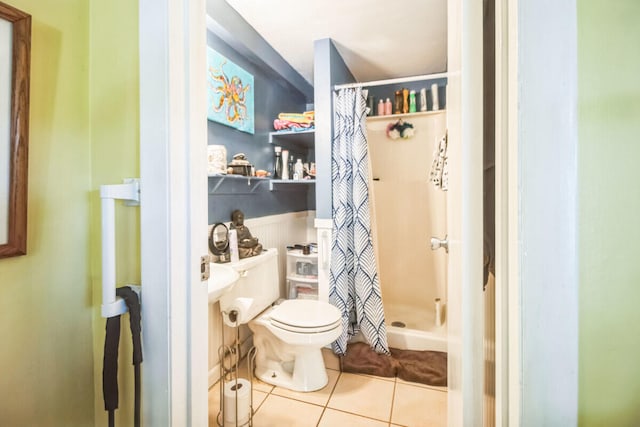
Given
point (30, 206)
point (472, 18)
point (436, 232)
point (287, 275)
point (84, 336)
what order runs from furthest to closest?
point (436, 232)
point (287, 275)
point (84, 336)
point (30, 206)
point (472, 18)

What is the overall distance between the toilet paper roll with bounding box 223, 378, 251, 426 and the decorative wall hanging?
148cm

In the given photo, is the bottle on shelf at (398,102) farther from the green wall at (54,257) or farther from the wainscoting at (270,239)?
the green wall at (54,257)

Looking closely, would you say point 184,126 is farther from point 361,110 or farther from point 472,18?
point 361,110

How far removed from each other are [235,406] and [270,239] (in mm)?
1198

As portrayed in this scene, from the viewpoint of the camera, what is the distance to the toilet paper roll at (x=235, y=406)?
1352 mm

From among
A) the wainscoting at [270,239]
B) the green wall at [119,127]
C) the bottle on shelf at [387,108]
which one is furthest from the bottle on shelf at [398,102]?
the green wall at [119,127]

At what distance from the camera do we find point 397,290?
2.76 meters

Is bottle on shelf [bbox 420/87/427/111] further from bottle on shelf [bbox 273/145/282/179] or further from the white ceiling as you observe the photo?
bottle on shelf [bbox 273/145/282/179]

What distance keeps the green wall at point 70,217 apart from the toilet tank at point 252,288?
707mm

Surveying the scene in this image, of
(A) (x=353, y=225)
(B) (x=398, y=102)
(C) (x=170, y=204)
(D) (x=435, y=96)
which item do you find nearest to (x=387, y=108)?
(B) (x=398, y=102)

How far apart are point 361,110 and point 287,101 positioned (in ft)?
3.02

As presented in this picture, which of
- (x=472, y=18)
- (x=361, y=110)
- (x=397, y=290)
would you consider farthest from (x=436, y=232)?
(x=472, y=18)

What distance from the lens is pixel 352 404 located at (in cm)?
160

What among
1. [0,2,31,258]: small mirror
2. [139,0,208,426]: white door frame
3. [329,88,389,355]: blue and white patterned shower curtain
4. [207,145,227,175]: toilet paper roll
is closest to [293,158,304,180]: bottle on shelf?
[329,88,389,355]: blue and white patterned shower curtain
